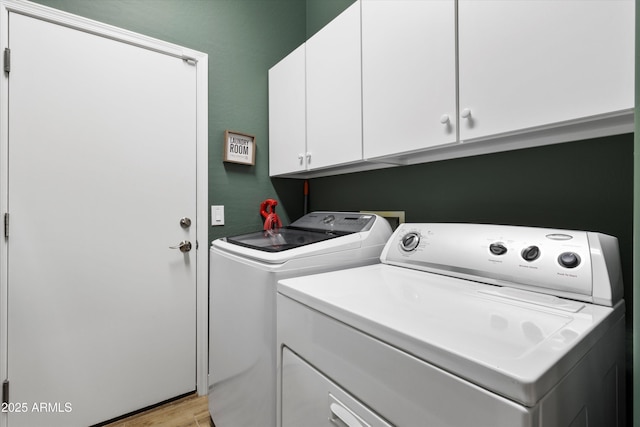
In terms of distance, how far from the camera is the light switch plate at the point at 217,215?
197cm

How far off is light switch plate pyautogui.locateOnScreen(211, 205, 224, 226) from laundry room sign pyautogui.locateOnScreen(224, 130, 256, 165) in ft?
1.05

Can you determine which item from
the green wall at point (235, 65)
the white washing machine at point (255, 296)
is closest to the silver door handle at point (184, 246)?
→ the green wall at point (235, 65)

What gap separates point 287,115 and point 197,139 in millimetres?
592

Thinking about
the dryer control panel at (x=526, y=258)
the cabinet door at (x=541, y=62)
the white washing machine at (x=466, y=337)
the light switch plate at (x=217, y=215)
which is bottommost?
the white washing machine at (x=466, y=337)

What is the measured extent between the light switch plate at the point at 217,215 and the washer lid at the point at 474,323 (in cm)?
118

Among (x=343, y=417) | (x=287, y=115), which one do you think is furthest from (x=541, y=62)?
(x=287, y=115)

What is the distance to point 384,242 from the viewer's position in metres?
1.37

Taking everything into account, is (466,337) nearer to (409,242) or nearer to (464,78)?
(409,242)

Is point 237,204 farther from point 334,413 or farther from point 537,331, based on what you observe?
point 537,331

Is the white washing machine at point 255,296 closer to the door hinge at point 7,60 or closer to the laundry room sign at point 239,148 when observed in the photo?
the laundry room sign at point 239,148

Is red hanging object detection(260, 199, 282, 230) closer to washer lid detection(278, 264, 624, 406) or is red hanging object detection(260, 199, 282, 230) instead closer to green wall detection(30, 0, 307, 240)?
green wall detection(30, 0, 307, 240)

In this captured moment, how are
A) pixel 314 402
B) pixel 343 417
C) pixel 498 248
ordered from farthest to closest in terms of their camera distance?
pixel 498 248 < pixel 314 402 < pixel 343 417

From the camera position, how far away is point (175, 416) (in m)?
1.68

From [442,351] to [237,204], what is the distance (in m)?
1.76
